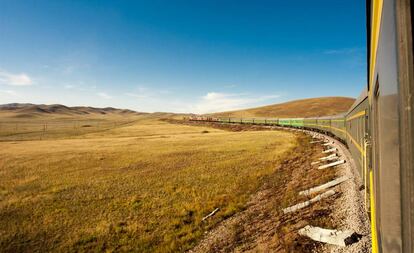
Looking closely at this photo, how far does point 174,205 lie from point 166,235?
8.11 feet

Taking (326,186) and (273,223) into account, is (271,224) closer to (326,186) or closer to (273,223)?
(273,223)

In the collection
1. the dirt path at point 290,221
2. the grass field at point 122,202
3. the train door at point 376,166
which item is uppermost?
the train door at point 376,166

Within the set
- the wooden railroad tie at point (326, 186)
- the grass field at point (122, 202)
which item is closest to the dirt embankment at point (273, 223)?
the wooden railroad tie at point (326, 186)

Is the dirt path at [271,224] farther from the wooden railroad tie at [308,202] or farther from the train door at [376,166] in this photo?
the train door at [376,166]

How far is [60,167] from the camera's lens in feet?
67.8

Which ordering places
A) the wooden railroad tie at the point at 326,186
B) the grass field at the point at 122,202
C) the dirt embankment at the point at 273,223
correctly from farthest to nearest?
the wooden railroad tie at the point at 326,186
the grass field at the point at 122,202
the dirt embankment at the point at 273,223

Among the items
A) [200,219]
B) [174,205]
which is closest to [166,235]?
[200,219]

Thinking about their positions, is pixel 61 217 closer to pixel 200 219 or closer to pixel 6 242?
pixel 6 242

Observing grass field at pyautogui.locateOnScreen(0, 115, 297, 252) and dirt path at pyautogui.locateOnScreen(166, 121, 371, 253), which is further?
grass field at pyautogui.locateOnScreen(0, 115, 297, 252)

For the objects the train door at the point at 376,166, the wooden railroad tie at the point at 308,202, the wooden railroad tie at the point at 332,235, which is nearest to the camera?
the train door at the point at 376,166

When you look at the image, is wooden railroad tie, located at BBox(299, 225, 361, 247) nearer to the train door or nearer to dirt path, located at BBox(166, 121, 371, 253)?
dirt path, located at BBox(166, 121, 371, 253)

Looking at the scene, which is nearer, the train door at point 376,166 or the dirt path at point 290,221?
the train door at point 376,166

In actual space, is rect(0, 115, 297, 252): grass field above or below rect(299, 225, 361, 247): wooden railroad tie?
below

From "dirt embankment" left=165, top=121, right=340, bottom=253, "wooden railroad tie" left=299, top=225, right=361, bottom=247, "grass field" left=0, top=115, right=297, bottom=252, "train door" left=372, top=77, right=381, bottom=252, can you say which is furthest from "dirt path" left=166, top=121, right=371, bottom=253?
"train door" left=372, top=77, right=381, bottom=252
